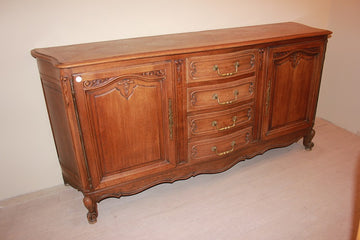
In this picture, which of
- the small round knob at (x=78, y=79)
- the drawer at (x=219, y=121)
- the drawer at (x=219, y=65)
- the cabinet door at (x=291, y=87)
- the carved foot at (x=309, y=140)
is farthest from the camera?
the carved foot at (x=309, y=140)

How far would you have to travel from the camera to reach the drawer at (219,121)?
1928mm

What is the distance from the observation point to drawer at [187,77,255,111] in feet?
6.06

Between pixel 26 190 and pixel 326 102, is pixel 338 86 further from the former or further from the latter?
pixel 26 190

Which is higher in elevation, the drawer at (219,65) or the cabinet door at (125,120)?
the drawer at (219,65)

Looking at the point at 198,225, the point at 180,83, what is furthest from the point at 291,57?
the point at 198,225

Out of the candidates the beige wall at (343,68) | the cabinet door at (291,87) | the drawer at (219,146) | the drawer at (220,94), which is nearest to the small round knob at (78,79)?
the drawer at (220,94)

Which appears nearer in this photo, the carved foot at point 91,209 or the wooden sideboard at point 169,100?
the wooden sideboard at point 169,100

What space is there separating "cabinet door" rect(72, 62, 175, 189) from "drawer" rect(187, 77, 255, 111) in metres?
0.16

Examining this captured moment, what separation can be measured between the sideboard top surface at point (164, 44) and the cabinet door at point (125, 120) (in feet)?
0.23

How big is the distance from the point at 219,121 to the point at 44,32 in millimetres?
1223

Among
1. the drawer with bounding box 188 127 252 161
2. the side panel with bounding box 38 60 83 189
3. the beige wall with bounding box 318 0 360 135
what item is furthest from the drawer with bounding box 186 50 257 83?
the beige wall with bounding box 318 0 360 135

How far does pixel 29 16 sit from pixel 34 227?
4.17 ft

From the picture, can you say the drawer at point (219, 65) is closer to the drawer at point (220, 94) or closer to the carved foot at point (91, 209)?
the drawer at point (220, 94)

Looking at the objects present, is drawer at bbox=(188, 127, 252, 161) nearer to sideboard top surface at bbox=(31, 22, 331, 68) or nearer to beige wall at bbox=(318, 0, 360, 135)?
sideboard top surface at bbox=(31, 22, 331, 68)
